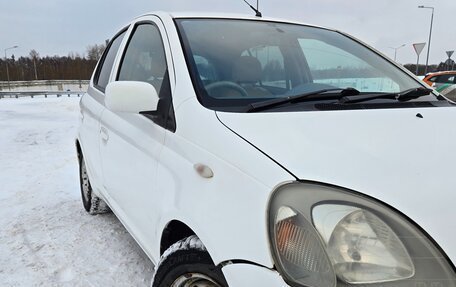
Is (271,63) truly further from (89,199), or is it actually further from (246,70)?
(89,199)

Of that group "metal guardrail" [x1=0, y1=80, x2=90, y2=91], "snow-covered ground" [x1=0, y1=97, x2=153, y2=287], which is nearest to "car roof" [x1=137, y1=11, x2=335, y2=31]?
"snow-covered ground" [x1=0, y1=97, x2=153, y2=287]

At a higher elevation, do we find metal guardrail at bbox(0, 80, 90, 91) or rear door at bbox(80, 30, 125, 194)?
rear door at bbox(80, 30, 125, 194)

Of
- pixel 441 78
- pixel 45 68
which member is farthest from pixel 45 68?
pixel 441 78

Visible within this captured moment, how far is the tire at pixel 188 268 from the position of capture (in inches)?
57.9

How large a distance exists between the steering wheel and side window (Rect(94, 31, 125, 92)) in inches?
56.9

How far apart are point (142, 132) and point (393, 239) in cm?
138

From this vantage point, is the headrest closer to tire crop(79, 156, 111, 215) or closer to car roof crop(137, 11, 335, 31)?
car roof crop(137, 11, 335, 31)

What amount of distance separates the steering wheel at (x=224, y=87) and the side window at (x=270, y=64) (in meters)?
0.21

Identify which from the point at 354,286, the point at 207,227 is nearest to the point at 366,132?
the point at 354,286

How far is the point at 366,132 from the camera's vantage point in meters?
1.39

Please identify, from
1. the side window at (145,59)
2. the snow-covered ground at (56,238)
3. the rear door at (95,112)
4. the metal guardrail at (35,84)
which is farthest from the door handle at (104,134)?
the metal guardrail at (35,84)

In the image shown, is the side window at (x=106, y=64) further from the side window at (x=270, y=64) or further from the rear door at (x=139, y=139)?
the side window at (x=270, y=64)

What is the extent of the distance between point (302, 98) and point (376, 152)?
21.8 inches

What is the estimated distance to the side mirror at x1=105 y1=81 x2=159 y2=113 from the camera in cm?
181
